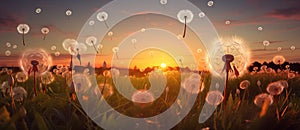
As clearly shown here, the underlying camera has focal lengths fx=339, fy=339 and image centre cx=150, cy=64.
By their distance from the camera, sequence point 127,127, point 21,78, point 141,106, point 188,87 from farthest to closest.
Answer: point 21,78, point 188,87, point 141,106, point 127,127

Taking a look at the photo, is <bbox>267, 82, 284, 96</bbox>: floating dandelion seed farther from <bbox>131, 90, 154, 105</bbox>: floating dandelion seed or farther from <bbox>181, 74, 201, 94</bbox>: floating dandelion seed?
<bbox>131, 90, 154, 105</bbox>: floating dandelion seed

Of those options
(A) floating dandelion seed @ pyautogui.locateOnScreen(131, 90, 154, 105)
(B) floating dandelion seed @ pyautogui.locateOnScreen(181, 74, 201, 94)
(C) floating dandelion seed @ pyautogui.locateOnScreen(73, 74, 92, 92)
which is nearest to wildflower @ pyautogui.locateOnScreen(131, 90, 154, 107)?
(A) floating dandelion seed @ pyautogui.locateOnScreen(131, 90, 154, 105)

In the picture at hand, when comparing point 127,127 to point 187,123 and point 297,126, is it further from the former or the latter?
point 297,126

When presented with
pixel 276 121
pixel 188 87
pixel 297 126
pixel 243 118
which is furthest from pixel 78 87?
pixel 297 126

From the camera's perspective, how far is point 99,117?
244 cm

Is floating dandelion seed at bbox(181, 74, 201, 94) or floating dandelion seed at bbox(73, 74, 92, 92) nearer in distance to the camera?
floating dandelion seed at bbox(73, 74, 92, 92)


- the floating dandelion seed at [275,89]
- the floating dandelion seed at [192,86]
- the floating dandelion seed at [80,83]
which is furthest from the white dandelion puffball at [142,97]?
the floating dandelion seed at [275,89]

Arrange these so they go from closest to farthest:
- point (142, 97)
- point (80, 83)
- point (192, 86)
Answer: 1. point (142, 97)
2. point (80, 83)
3. point (192, 86)

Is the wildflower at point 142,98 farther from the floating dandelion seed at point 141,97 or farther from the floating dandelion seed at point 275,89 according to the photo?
the floating dandelion seed at point 275,89

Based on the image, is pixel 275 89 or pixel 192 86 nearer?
pixel 275 89

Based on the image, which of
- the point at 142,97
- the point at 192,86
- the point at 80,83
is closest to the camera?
the point at 142,97

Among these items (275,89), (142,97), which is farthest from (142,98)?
(275,89)

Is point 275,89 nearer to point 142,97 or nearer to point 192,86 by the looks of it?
point 192,86

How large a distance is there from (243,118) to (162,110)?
0.64m
